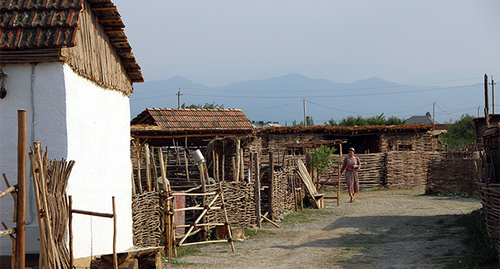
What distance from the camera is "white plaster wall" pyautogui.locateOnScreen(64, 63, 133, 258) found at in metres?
7.86

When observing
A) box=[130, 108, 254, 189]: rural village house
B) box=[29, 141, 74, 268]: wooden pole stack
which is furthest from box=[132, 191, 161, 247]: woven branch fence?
box=[130, 108, 254, 189]: rural village house

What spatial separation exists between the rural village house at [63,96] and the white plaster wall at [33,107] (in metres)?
0.01

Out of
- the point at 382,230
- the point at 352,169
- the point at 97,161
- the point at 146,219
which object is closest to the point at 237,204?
the point at 146,219

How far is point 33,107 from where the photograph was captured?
749 centimetres

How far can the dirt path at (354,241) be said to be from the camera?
9953mm

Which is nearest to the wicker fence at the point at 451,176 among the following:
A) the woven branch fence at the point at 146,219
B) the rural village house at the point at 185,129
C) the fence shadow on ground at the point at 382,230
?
the fence shadow on ground at the point at 382,230

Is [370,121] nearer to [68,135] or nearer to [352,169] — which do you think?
[352,169]

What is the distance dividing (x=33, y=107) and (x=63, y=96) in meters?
0.43

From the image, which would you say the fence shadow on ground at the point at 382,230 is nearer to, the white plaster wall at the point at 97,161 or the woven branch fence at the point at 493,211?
the woven branch fence at the point at 493,211

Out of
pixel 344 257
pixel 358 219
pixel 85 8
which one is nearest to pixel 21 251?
pixel 85 8

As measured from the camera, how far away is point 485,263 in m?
8.89

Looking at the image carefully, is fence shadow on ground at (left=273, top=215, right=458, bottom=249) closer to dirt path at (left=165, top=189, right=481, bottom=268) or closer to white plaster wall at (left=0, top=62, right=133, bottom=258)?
dirt path at (left=165, top=189, right=481, bottom=268)

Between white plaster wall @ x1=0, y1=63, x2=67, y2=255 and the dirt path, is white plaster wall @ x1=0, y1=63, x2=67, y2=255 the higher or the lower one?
the higher one

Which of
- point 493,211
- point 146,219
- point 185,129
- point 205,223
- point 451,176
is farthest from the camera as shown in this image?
point 451,176
